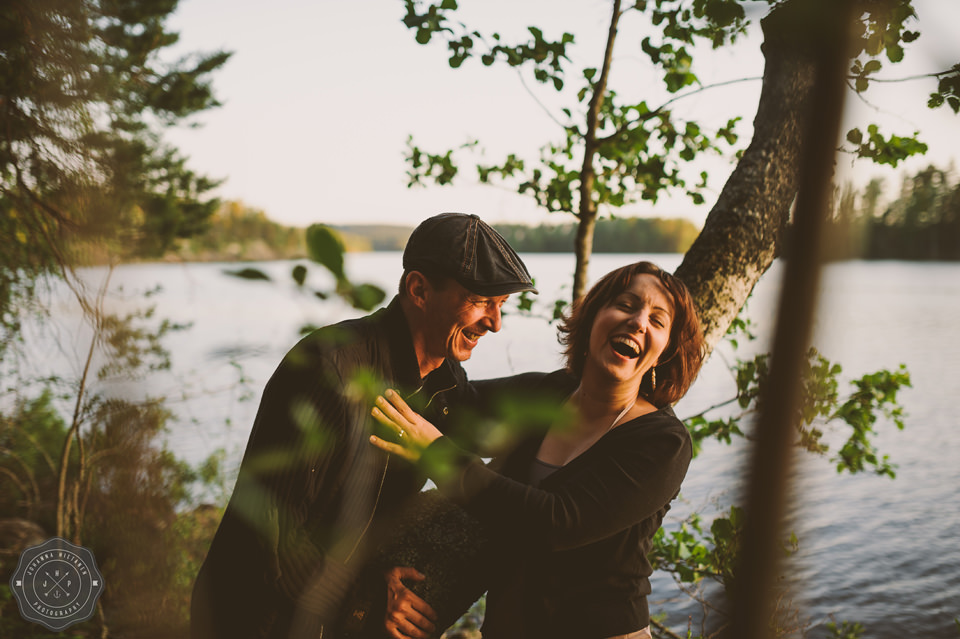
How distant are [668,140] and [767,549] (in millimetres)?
2679

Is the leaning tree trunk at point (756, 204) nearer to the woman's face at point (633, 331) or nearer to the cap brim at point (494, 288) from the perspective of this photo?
the woman's face at point (633, 331)

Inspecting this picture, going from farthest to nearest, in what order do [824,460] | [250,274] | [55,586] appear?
[824,460], [55,586], [250,274]

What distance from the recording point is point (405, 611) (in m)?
1.87

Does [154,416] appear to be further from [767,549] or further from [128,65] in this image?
[767,549]

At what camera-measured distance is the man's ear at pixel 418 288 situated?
6.66ft

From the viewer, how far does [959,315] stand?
26.8 metres

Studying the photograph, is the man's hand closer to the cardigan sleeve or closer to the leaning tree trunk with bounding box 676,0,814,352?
the cardigan sleeve

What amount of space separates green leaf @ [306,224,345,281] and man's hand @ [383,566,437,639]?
1.57 m

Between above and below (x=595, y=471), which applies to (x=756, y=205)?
above

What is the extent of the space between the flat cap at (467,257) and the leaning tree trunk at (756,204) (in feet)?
3.04

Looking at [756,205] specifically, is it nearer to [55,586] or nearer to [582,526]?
[582,526]

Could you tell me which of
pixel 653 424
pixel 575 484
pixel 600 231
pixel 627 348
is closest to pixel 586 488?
pixel 575 484

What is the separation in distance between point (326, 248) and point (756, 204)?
7.81 feet

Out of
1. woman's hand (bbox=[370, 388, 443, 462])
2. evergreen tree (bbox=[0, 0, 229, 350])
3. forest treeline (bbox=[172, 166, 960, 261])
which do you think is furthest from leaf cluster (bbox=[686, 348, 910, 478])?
evergreen tree (bbox=[0, 0, 229, 350])
